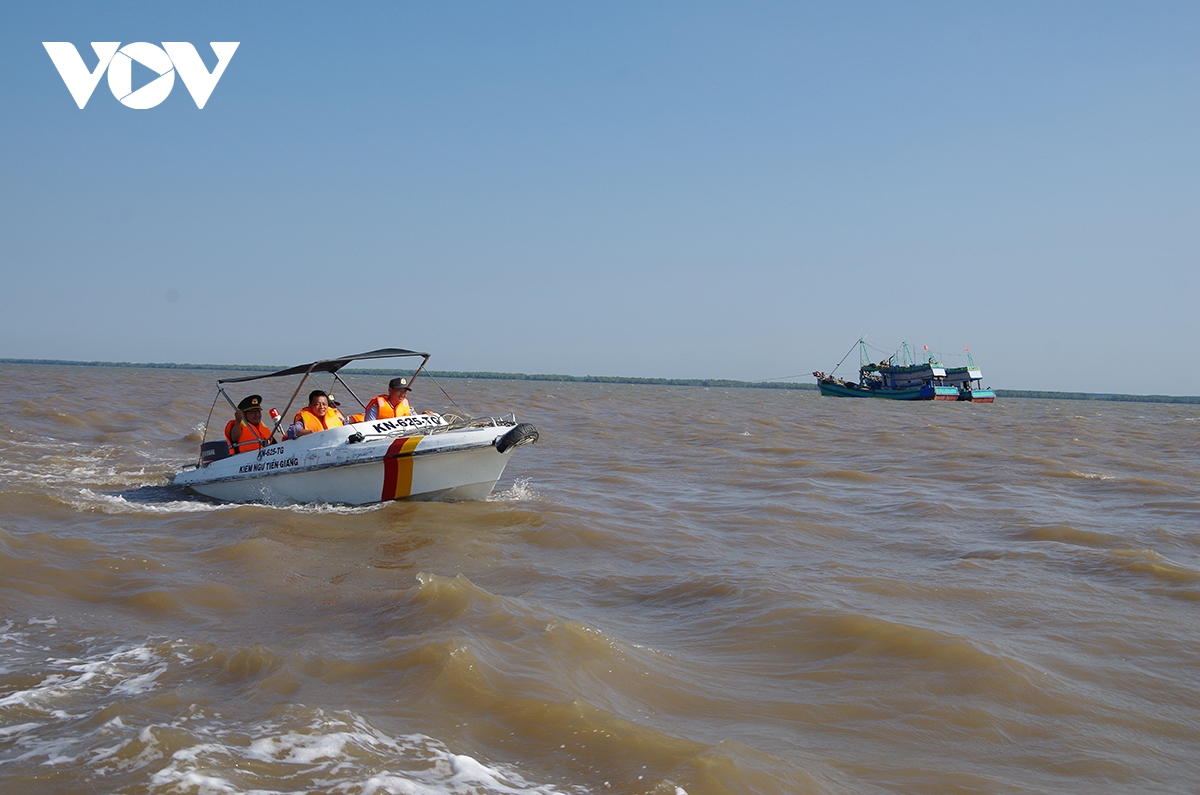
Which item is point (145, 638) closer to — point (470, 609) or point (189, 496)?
point (470, 609)

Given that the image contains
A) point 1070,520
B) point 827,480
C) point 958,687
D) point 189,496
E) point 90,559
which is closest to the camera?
point 958,687

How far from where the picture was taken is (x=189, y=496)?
1169cm

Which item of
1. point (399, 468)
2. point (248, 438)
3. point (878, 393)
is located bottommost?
point (399, 468)

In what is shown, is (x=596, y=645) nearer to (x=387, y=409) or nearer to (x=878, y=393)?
(x=387, y=409)

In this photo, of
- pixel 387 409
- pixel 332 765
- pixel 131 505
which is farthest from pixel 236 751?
pixel 131 505

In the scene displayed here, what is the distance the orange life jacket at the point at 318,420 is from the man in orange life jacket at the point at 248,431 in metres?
1.01

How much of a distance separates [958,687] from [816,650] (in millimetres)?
934

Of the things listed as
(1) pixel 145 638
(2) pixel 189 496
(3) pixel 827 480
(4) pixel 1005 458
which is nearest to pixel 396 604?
(1) pixel 145 638

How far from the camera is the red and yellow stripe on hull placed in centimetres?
1056

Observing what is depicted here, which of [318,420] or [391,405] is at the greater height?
[391,405]

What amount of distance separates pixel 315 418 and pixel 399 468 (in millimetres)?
1430

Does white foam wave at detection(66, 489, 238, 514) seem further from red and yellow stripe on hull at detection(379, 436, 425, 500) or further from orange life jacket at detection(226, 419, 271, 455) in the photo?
red and yellow stripe on hull at detection(379, 436, 425, 500)

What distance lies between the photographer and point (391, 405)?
461 inches

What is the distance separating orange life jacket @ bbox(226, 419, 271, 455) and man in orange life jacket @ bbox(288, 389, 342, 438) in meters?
1.04
